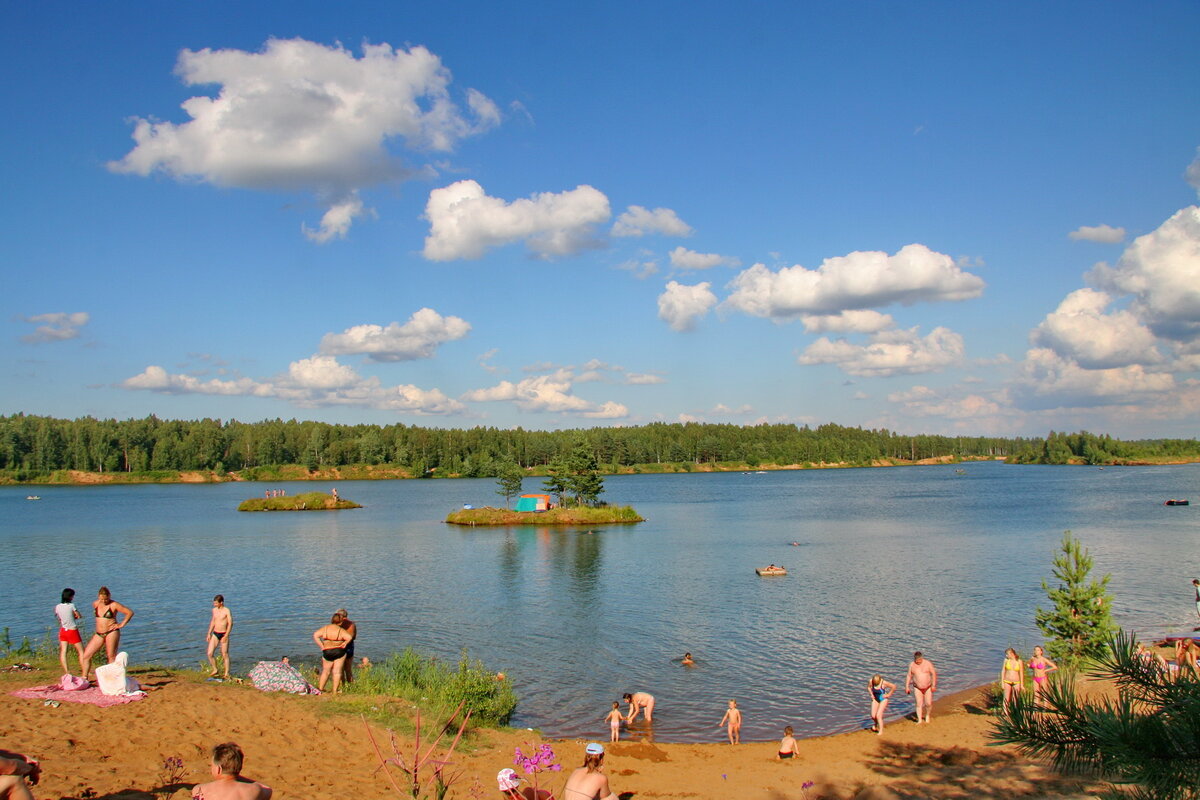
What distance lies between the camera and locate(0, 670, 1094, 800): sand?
38.5 feet

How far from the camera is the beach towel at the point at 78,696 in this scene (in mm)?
14289

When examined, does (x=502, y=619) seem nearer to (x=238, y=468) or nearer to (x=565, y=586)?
(x=565, y=586)

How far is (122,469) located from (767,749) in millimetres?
190214

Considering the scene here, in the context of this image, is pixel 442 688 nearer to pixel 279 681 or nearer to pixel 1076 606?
pixel 279 681

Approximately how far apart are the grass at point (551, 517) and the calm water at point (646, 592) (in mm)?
2467

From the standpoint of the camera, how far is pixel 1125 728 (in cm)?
390

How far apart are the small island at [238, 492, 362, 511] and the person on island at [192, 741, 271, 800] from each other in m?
92.8

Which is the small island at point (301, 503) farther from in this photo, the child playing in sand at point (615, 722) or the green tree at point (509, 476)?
the child playing in sand at point (615, 722)

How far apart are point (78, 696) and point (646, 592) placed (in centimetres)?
2593

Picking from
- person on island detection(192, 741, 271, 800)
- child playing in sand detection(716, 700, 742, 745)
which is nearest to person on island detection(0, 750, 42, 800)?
person on island detection(192, 741, 271, 800)

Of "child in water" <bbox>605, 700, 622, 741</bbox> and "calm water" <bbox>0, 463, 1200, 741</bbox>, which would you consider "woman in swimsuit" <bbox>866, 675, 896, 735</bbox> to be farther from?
"child in water" <bbox>605, 700, 622, 741</bbox>

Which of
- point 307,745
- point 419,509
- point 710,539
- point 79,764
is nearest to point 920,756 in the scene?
point 307,745

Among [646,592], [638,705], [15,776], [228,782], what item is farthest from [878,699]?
[646,592]

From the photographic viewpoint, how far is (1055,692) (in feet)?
13.9
